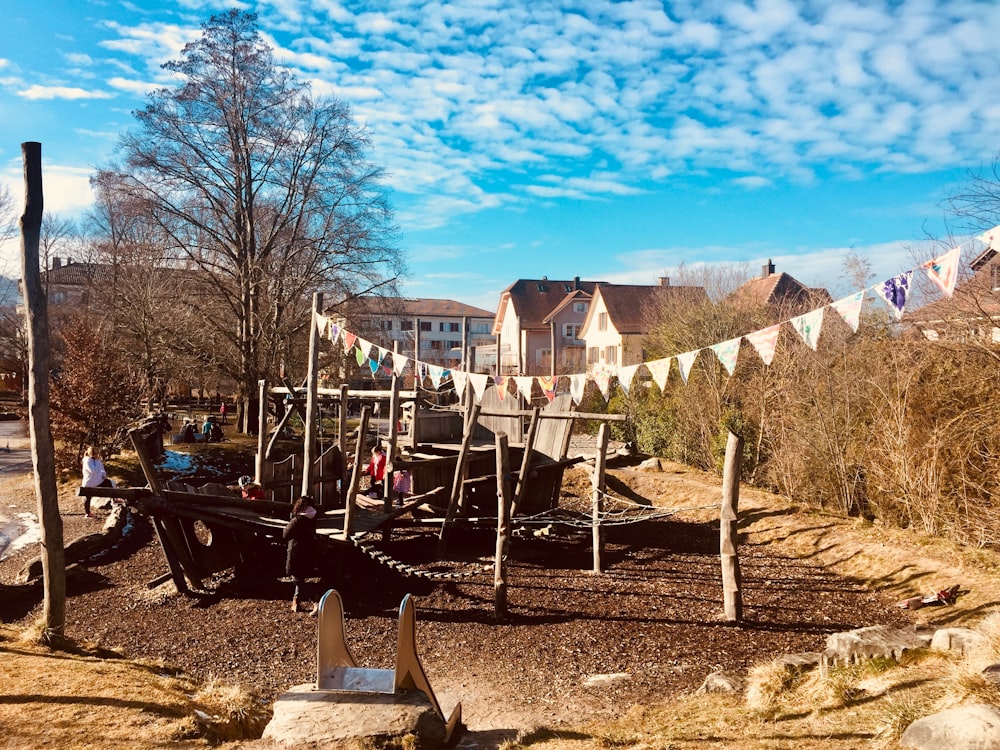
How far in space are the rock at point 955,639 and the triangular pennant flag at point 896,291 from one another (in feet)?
9.60

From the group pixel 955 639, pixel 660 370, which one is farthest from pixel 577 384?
pixel 955 639

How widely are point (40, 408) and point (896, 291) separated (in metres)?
8.26

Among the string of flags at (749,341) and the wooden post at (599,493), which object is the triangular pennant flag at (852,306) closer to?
the string of flags at (749,341)

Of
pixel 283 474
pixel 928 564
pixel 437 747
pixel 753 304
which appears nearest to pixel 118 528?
pixel 283 474

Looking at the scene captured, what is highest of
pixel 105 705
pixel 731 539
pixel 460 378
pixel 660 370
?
pixel 660 370

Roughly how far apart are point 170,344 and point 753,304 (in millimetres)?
18611

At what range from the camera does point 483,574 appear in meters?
10.4

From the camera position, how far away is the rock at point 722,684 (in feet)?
20.1

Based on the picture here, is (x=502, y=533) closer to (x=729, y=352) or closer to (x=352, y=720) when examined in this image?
(x=729, y=352)

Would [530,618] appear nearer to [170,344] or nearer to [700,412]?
[700,412]


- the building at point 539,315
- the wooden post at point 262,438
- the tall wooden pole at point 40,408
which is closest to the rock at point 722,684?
the tall wooden pole at point 40,408

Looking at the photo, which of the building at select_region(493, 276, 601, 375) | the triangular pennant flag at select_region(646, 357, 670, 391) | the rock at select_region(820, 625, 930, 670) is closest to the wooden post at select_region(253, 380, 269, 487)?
the triangular pennant flag at select_region(646, 357, 670, 391)

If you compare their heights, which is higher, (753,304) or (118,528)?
(753,304)

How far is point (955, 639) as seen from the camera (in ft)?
20.1
